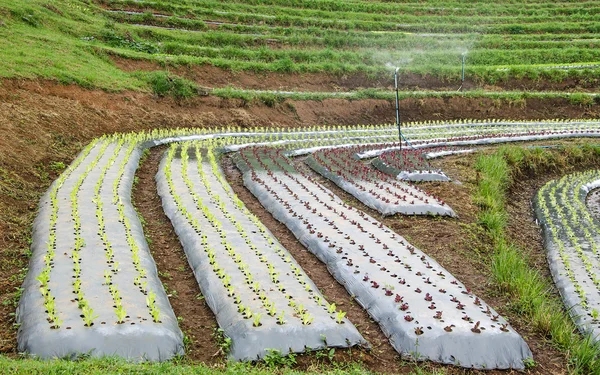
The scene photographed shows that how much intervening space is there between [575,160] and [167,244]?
16250 millimetres

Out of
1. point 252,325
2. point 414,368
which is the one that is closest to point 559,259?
point 414,368

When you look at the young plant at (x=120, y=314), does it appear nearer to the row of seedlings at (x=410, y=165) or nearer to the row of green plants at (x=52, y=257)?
the row of green plants at (x=52, y=257)

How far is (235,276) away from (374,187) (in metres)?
6.63

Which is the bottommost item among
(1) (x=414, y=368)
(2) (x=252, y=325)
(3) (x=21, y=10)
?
(1) (x=414, y=368)

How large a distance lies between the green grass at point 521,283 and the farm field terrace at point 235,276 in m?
0.13

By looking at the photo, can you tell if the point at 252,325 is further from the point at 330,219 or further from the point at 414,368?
the point at 330,219

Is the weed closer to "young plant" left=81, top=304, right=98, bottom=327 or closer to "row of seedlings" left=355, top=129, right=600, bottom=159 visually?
"young plant" left=81, top=304, right=98, bottom=327

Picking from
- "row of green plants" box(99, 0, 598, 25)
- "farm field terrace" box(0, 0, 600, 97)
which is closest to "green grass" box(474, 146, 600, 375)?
"farm field terrace" box(0, 0, 600, 97)

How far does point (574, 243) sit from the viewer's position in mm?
12422

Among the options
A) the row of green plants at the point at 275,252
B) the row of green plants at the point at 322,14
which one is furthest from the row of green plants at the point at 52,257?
the row of green plants at the point at 322,14

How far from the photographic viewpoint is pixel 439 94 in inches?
1218

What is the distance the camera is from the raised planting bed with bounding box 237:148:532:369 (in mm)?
7094

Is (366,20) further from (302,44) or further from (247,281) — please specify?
(247,281)

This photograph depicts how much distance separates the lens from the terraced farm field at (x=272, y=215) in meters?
7.02
